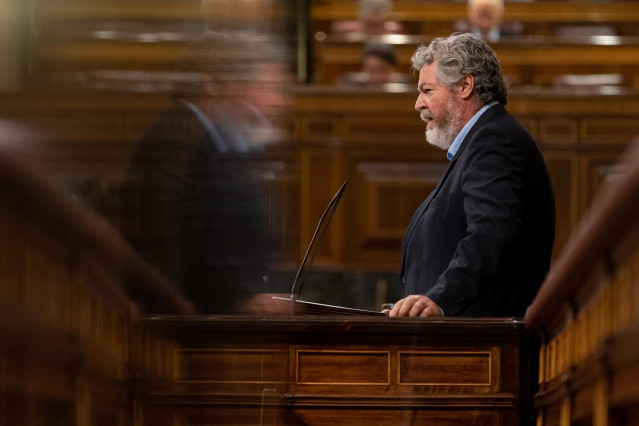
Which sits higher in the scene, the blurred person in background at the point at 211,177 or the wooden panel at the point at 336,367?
the blurred person in background at the point at 211,177

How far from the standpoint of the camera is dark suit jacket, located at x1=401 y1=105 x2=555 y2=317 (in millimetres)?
1930

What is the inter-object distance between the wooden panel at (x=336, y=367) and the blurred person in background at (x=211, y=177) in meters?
1.28

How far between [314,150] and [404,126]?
476 mm

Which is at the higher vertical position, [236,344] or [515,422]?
[236,344]

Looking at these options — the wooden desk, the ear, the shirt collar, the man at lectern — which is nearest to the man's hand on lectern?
the man at lectern

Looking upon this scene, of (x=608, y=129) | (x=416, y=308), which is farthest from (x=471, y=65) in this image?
(x=608, y=129)

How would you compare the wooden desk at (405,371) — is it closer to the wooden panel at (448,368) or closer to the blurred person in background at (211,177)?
the wooden panel at (448,368)

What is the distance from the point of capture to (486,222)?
1941mm

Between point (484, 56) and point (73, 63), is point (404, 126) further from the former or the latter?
point (73, 63)

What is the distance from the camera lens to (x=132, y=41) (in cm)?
26

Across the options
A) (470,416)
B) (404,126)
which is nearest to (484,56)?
(470,416)

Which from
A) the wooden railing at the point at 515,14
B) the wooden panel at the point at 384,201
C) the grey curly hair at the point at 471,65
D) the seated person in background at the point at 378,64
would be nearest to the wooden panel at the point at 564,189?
the wooden panel at the point at 384,201

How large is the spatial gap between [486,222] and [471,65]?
50 cm

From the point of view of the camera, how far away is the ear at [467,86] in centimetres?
227
